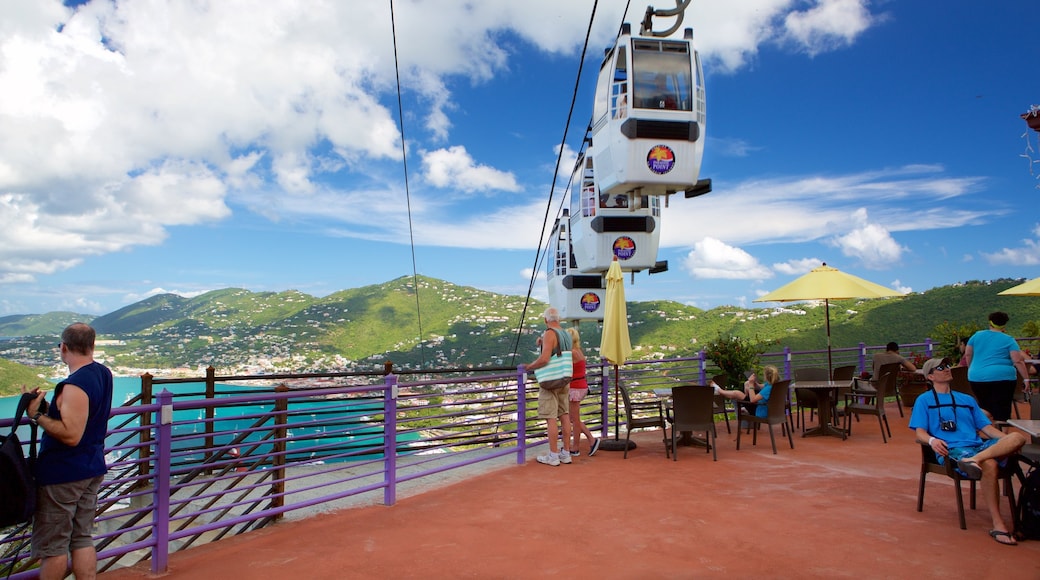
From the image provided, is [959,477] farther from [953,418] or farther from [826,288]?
[826,288]

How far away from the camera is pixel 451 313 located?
6369cm

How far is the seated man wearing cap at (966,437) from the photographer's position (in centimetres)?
479

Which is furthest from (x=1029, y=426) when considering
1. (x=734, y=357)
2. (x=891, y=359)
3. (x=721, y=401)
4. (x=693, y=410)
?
(x=891, y=359)

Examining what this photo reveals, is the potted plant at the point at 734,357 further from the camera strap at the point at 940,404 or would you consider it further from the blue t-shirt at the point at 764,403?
the camera strap at the point at 940,404

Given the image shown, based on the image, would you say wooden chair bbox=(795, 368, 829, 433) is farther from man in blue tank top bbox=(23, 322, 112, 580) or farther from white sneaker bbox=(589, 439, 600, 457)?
man in blue tank top bbox=(23, 322, 112, 580)

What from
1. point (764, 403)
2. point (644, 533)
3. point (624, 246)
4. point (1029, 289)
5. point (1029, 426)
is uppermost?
point (624, 246)

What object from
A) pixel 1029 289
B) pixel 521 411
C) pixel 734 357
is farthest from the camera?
pixel 734 357

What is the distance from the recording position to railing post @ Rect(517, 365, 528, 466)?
7.99m

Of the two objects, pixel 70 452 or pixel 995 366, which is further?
pixel 995 366

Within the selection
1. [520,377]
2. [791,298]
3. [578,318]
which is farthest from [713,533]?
[578,318]

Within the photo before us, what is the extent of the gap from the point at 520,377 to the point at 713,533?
3.41m

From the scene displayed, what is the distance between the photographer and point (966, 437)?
5.06 metres

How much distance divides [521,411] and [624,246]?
10423 millimetres

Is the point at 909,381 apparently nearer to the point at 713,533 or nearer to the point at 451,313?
the point at 713,533
